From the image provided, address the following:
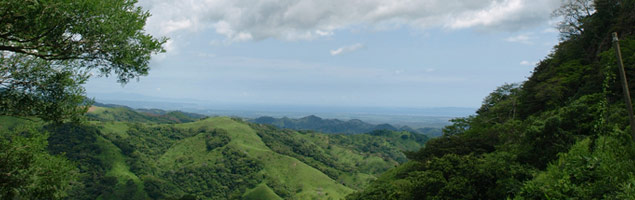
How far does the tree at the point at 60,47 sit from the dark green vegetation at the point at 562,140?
13050mm

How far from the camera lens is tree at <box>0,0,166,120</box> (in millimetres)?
7793

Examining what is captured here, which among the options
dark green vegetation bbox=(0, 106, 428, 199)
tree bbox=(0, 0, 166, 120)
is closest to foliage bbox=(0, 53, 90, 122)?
tree bbox=(0, 0, 166, 120)

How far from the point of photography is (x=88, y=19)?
852 cm

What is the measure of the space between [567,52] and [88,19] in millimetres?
40205

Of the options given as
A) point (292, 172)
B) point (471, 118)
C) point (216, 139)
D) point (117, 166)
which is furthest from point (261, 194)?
point (471, 118)

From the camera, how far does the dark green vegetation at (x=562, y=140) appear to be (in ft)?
31.6

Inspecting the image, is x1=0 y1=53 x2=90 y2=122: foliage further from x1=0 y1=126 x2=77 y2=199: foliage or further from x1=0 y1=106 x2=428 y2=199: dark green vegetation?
x1=0 y1=106 x2=428 y2=199: dark green vegetation

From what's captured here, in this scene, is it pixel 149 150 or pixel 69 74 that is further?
pixel 149 150

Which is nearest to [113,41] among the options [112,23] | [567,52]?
[112,23]

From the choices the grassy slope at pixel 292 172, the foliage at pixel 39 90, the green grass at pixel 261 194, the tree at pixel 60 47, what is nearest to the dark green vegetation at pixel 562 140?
the tree at pixel 60 47

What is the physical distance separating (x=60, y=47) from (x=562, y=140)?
2045 cm

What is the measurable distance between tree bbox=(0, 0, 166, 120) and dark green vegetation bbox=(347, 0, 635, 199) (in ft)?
42.8

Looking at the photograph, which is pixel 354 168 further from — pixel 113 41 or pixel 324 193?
pixel 113 41

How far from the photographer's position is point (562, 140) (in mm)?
15930
